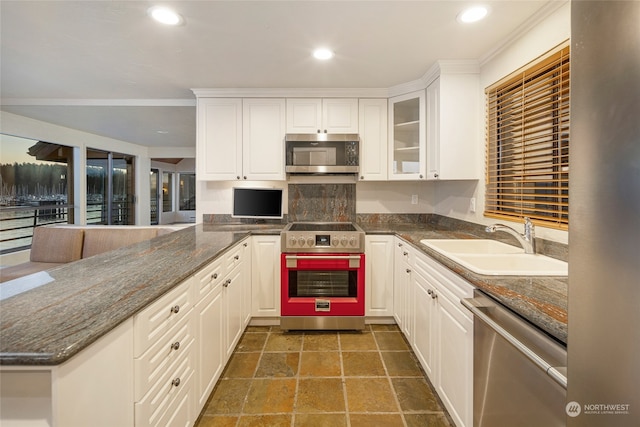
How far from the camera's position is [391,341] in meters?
2.37

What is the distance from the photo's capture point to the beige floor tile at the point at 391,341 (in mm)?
2275

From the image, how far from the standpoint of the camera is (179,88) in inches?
110

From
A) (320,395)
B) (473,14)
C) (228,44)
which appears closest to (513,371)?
(320,395)

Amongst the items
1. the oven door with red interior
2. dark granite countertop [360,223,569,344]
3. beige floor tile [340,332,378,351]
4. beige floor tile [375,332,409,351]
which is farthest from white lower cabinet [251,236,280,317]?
dark granite countertop [360,223,569,344]

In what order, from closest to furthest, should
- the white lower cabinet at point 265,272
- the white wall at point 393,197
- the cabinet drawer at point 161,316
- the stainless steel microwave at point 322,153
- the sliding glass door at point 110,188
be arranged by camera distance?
the cabinet drawer at point 161,316
the white lower cabinet at point 265,272
the stainless steel microwave at point 322,153
the white wall at point 393,197
the sliding glass door at point 110,188

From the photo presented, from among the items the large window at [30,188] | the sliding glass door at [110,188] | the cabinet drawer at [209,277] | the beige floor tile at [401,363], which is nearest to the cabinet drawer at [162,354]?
the cabinet drawer at [209,277]

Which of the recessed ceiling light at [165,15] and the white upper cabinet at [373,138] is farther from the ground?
the recessed ceiling light at [165,15]

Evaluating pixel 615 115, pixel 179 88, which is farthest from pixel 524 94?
pixel 179 88

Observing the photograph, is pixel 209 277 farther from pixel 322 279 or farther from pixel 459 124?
pixel 459 124

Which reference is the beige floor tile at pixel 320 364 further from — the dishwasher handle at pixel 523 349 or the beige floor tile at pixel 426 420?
the dishwasher handle at pixel 523 349

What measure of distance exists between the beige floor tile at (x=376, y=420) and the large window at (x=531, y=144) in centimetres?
139

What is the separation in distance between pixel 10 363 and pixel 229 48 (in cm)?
207

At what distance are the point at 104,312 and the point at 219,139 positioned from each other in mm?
2277

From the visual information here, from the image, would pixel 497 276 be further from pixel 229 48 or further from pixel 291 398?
pixel 229 48
